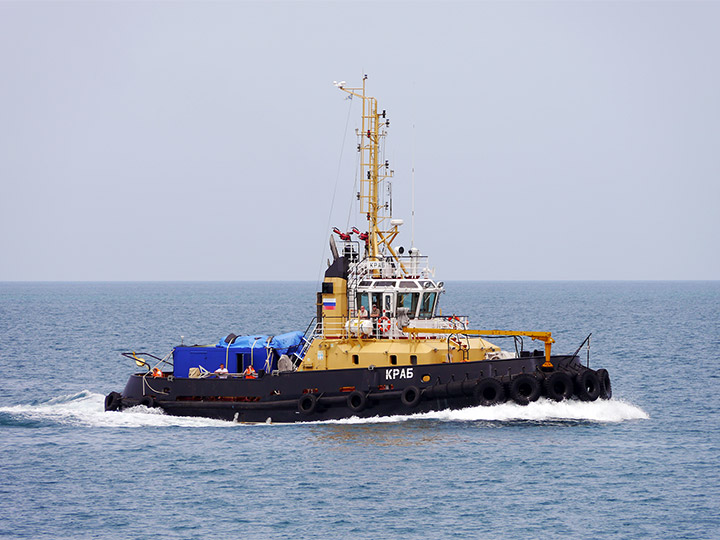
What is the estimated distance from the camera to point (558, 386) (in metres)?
27.5

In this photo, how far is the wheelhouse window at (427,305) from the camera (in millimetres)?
29719

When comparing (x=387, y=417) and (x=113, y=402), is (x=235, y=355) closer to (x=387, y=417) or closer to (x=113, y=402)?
(x=113, y=402)

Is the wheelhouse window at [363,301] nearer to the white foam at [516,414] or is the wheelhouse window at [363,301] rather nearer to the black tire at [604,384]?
the white foam at [516,414]

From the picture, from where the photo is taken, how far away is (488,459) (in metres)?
24.5

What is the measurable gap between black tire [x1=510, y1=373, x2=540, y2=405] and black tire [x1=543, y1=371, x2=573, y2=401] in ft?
1.07

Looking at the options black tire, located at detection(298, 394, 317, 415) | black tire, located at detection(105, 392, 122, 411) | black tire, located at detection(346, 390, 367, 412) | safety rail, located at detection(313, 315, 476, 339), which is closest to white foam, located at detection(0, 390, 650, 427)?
black tire, located at detection(105, 392, 122, 411)

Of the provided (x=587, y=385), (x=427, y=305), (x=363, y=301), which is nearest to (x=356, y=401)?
(x=363, y=301)

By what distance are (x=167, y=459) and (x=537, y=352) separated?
1205 cm

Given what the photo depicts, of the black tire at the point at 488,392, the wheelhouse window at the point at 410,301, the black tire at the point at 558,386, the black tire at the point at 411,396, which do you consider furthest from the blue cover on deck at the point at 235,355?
the black tire at the point at 558,386

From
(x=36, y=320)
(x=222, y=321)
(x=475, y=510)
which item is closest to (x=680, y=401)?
(x=475, y=510)

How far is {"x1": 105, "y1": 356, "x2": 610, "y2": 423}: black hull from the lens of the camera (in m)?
27.5

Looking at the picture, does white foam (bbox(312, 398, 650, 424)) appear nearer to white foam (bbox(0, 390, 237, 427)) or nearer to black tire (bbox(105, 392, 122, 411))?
white foam (bbox(0, 390, 237, 427))

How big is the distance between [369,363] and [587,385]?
6.56m

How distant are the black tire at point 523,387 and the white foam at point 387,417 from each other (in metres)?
0.20
